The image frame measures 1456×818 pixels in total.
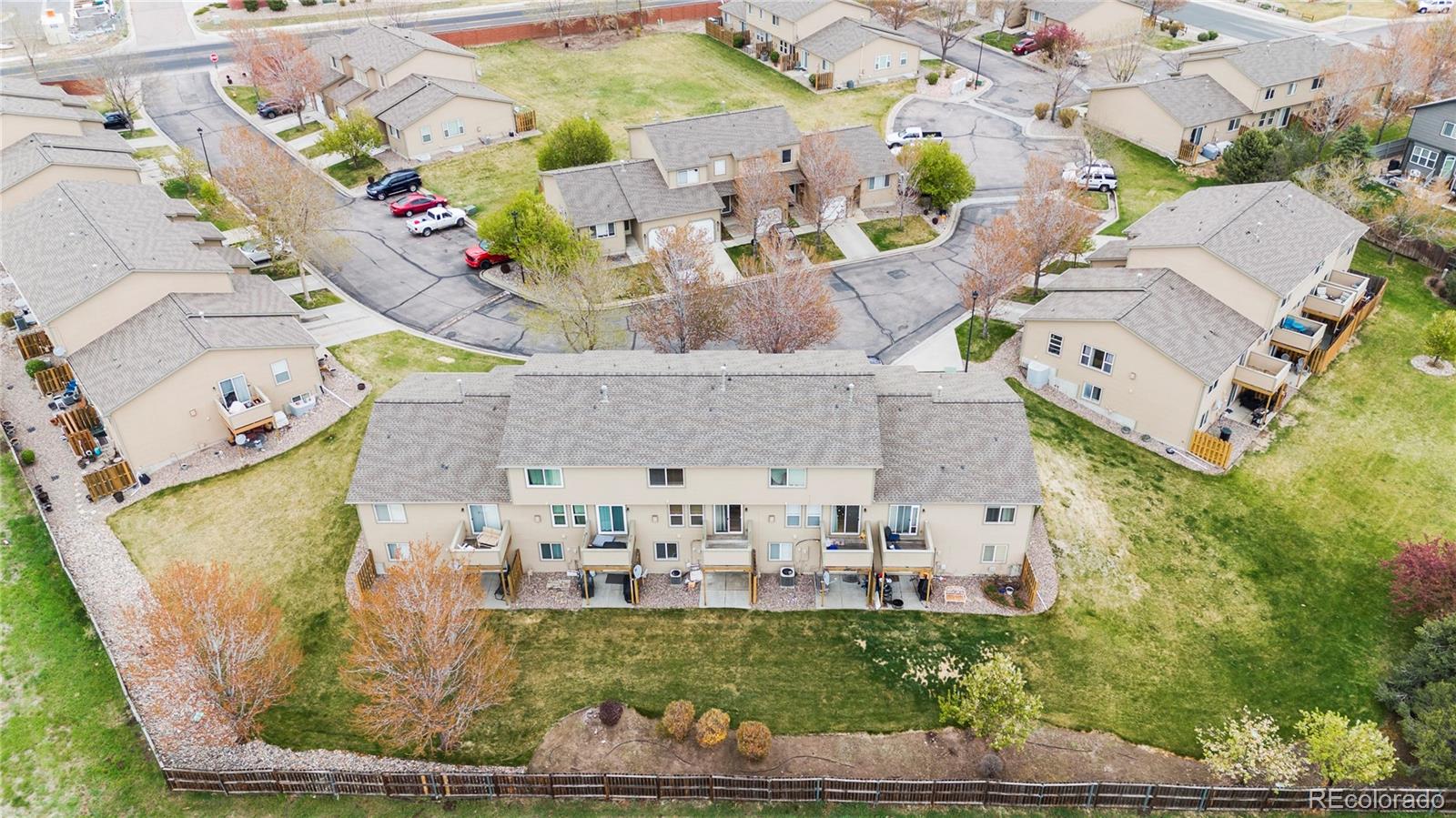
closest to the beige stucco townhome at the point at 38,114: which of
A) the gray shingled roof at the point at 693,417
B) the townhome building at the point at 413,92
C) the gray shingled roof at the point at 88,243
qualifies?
the gray shingled roof at the point at 88,243

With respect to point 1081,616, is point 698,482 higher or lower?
higher

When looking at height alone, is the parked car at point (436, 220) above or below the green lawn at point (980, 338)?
above

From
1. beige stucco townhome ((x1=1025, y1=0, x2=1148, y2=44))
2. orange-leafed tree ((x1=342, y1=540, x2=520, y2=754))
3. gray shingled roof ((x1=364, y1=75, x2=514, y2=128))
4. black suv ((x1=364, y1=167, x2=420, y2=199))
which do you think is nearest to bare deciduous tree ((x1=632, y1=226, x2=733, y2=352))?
orange-leafed tree ((x1=342, y1=540, x2=520, y2=754))

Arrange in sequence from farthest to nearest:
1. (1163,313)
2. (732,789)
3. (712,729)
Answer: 1. (1163,313)
2. (712,729)
3. (732,789)

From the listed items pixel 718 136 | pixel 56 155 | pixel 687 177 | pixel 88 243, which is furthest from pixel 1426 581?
pixel 56 155

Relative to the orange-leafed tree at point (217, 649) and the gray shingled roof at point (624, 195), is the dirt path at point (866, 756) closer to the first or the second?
the orange-leafed tree at point (217, 649)

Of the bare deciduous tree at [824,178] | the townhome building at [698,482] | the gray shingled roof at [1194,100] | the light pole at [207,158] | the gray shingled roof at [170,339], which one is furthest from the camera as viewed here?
the gray shingled roof at [1194,100]

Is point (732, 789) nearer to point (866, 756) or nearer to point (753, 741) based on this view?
point (753, 741)
